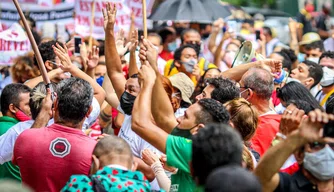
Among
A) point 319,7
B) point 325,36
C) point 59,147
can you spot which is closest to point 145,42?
point 59,147

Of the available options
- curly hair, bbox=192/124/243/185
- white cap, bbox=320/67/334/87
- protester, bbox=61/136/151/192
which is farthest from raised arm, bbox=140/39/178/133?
white cap, bbox=320/67/334/87

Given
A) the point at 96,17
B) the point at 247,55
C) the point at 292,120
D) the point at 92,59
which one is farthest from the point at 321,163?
the point at 96,17

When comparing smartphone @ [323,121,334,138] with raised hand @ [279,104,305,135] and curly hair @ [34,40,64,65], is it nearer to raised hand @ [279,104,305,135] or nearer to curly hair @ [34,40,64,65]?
raised hand @ [279,104,305,135]

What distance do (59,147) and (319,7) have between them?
→ 3121 cm

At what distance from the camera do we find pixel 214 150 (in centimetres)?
458

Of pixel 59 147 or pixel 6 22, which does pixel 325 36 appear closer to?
pixel 6 22

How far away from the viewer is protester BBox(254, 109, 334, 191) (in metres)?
4.73

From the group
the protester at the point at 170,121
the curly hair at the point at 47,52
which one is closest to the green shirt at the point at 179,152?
the protester at the point at 170,121

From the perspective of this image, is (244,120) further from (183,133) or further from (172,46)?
(172,46)

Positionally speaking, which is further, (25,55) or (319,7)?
(319,7)

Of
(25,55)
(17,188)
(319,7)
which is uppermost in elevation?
(17,188)

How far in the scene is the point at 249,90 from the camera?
8148 millimetres

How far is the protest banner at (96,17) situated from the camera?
483 inches

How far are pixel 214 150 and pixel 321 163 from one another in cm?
74
